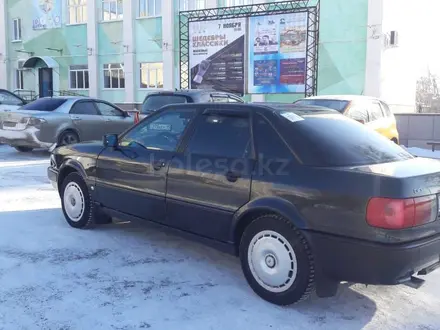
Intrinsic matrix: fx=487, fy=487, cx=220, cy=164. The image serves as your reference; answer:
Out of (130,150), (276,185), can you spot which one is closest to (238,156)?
(276,185)

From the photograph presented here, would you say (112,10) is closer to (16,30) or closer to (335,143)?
(16,30)

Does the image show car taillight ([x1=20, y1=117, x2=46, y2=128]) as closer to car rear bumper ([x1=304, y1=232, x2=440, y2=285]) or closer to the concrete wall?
car rear bumper ([x1=304, y1=232, x2=440, y2=285])

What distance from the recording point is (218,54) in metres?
20.1

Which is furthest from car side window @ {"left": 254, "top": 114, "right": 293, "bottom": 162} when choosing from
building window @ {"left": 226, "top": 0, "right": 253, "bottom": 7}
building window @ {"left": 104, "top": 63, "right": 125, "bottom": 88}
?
building window @ {"left": 104, "top": 63, "right": 125, "bottom": 88}

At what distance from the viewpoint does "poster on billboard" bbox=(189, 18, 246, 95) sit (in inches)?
776

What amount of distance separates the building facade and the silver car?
30.7 ft

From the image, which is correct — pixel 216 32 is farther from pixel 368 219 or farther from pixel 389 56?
pixel 368 219

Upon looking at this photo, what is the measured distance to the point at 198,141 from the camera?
14.5 ft

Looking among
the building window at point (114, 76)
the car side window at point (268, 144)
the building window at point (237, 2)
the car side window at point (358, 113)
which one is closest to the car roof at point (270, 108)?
the car side window at point (268, 144)

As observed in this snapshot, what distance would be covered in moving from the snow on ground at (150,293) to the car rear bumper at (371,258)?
42 centimetres

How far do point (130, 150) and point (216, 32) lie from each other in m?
15.9

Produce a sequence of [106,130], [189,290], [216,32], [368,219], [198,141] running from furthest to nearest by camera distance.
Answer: [216,32] → [106,130] → [198,141] → [189,290] → [368,219]

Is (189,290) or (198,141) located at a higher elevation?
(198,141)

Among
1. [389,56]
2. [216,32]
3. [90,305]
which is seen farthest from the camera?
[216,32]
